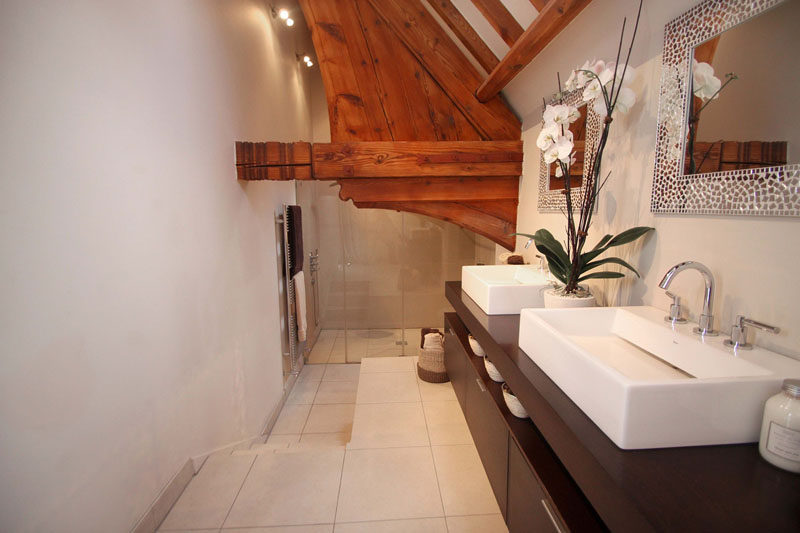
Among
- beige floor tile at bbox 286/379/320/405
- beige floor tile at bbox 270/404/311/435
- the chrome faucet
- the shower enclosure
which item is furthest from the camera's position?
the shower enclosure

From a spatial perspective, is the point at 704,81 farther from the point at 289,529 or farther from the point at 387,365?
the point at 387,365

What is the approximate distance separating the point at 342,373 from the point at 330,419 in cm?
83

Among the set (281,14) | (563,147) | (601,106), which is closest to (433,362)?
(563,147)

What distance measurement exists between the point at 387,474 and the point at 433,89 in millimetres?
2333

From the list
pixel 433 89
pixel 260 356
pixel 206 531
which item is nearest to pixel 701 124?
pixel 433 89

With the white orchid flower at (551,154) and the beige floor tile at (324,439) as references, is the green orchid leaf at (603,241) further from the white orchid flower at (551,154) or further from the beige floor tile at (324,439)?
the beige floor tile at (324,439)

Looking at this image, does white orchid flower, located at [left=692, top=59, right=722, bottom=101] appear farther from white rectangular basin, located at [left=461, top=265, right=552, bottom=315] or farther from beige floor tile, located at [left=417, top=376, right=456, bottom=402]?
beige floor tile, located at [left=417, top=376, right=456, bottom=402]

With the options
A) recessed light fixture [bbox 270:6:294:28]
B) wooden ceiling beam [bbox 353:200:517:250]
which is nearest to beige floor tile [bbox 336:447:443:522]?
wooden ceiling beam [bbox 353:200:517:250]

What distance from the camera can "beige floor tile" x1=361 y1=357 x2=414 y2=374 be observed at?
3240 millimetres

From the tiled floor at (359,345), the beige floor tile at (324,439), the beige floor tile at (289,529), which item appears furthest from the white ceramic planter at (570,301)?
the tiled floor at (359,345)

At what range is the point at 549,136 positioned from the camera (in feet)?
4.69

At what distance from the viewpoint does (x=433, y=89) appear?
2.43m

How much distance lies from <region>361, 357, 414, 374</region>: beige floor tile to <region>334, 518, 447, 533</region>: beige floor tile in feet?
5.32

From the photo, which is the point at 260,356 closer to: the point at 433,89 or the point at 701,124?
the point at 433,89
